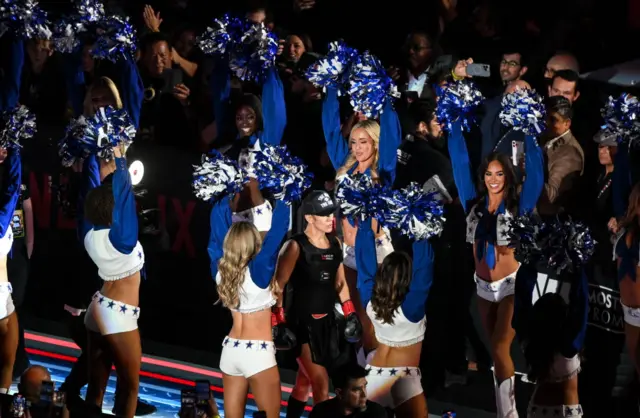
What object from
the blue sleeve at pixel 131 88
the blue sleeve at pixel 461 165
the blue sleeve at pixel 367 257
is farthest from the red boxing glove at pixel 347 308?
the blue sleeve at pixel 131 88

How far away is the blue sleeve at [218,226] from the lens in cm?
1145

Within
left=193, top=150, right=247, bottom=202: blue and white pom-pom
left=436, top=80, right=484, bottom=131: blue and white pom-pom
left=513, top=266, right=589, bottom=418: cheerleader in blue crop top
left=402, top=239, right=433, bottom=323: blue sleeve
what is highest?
left=436, top=80, right=484, bottom=131: blue and white pom-pom

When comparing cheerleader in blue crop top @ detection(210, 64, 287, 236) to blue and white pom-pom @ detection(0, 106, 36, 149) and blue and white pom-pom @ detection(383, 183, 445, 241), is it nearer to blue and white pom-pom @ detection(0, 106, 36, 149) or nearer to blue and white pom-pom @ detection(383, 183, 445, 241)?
blue and white pom-pom @ detection(383, 183, 445, 241)

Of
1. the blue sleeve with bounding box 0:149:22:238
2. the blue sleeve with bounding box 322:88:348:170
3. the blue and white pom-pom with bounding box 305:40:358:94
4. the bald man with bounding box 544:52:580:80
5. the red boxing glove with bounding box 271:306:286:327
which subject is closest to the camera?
the bald man with bounding box 544:52:580:80

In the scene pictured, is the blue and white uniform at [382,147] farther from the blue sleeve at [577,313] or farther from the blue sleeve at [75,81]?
the blue sleeve at [75,81]

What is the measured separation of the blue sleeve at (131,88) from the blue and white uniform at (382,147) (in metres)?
1.57

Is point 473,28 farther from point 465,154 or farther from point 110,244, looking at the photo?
point 110,244

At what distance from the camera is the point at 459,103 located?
1101cm

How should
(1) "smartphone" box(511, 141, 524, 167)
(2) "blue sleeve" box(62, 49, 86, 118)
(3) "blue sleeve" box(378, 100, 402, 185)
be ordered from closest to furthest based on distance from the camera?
(1) "smartphone" box(511, 141, 524, 167) → (3) "blue sleeve" box(378, 100, 402, 185) → (2) "blue sleeve" box(62, 49, 86, 118)

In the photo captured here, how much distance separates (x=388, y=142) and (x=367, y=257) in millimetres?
916

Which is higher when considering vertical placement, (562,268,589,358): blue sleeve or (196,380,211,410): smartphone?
(562,268,589,358): blue sleeve

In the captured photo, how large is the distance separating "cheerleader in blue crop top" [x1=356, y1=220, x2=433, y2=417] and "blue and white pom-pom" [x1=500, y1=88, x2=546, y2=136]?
3.32 ft

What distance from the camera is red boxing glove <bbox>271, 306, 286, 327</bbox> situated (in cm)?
1120

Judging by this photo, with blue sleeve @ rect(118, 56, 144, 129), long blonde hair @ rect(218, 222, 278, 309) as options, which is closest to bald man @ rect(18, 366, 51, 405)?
long blonde hair @ rect(218, 222, 278, 309)
